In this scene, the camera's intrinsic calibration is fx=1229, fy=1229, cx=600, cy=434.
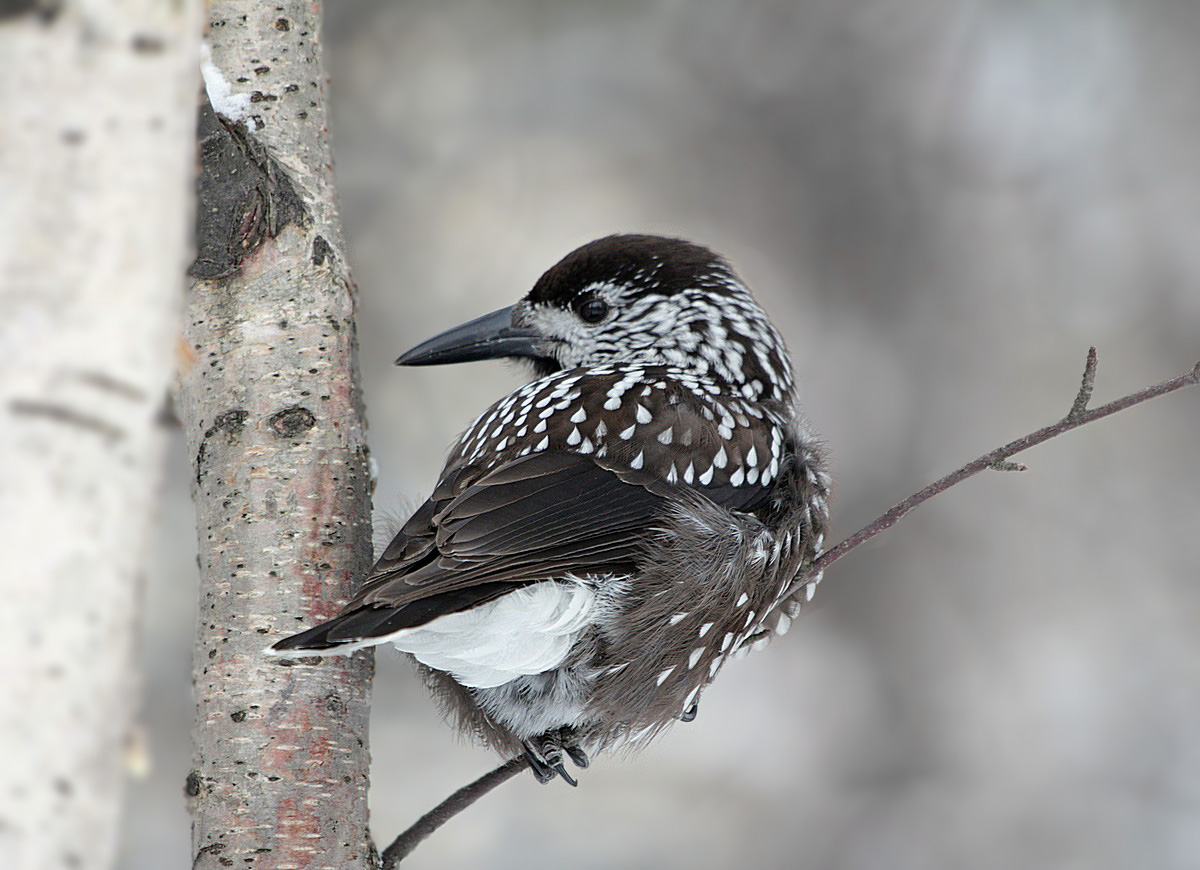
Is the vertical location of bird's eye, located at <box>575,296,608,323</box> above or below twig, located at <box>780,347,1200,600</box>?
above

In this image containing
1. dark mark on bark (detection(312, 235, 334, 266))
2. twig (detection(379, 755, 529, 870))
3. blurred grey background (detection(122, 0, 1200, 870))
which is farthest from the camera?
blurred grey background (detection(122, 0, 1200, 870))

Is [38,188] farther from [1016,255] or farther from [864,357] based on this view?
[1016,255]

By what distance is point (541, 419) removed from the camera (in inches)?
93.6

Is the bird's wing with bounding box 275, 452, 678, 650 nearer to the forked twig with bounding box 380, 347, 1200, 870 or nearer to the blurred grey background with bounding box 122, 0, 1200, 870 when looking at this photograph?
the forked twig with bounding box 380, 347, 1200, 870

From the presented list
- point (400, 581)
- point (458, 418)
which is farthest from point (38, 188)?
point (458, 418)

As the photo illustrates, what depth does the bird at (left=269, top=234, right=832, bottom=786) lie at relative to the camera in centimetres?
197

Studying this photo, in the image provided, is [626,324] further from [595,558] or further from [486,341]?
[595,558]

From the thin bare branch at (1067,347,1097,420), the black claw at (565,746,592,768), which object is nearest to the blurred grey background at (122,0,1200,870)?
the black claw at (565,746,592,768)

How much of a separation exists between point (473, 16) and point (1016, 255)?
2613 mm

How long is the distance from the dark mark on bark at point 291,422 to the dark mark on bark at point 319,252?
27cm

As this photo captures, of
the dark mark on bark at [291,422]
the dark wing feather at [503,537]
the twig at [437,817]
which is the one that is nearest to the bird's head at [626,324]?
the dark wing feather at [503,537]

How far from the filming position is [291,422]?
2.00 meters

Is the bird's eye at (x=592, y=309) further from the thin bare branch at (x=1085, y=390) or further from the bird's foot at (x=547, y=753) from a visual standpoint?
the thin bare branch at (x=1085, y=390)

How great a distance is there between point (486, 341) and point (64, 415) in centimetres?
218
